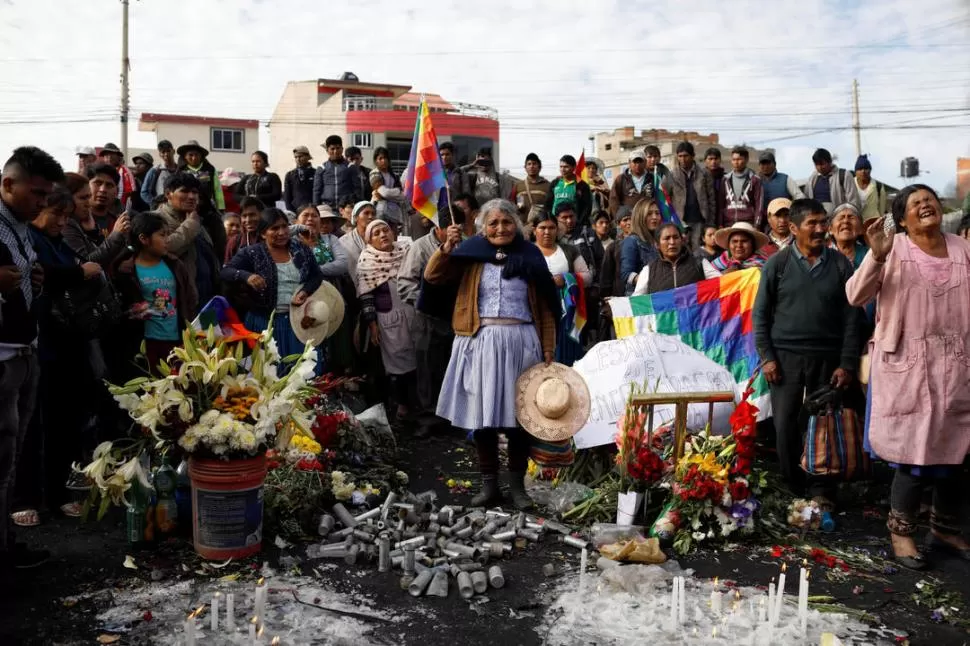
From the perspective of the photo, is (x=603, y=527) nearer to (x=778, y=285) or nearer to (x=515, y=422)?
(x=515, y=422)

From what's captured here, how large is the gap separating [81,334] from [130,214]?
135 centimetres

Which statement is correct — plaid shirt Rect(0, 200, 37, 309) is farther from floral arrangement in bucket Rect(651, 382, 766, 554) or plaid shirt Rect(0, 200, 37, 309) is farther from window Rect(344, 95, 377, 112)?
window Rect(344, 95, 377, 112)

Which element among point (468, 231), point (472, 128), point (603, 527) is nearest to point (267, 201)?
point (468, 231)

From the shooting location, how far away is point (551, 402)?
19.9ft

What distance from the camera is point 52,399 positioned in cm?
605

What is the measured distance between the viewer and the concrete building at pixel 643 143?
49125 mm

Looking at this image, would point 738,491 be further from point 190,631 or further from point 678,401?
point 190,631

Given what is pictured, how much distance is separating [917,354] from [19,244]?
542cm

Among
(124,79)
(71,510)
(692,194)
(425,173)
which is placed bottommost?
(71,510)

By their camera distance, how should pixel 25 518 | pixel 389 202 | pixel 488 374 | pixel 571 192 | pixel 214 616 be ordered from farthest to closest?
pixel 571 192 < pixel 389 202 < pixel 488 374 < pixel 25 518 < pixel 214 616

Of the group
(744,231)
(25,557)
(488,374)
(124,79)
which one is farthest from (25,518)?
(124,79)

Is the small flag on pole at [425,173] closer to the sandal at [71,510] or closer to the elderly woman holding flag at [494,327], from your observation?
the elderly woman holding flag at [494,327]

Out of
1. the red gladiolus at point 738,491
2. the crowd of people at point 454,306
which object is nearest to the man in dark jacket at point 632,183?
the crowd of people at point 454,306

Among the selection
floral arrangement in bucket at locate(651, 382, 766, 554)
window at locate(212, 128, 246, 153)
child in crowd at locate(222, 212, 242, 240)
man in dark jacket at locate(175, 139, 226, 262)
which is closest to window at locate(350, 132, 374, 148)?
window at locate(212, 128, 246, 153)
